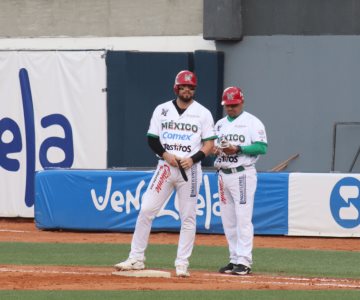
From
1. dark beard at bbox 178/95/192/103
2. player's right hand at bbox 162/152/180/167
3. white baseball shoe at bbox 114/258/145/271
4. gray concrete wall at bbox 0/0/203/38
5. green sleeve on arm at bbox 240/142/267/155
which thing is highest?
gray concrete wall at bbox 0/0/203/38

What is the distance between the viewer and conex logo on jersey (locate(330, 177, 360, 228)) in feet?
59.0

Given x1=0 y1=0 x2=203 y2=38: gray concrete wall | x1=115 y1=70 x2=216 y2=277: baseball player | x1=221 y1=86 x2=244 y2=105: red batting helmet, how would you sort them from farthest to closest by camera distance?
x1=0 y1=0 x2=203 y2=38: gray concrete wall, x1=221 y1=86 x2=244 y2=105: red batting helmet, x1=115 y1=70 x2=216 y2=277: baseball player

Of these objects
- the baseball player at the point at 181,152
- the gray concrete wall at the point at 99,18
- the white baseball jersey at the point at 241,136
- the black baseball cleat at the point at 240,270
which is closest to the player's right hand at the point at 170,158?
the baseball player at the point at 181,152

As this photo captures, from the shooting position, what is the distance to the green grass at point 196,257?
13695 millimetres

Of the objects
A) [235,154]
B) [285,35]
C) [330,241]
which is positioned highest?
[285,35]

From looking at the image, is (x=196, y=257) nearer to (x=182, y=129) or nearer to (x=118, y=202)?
(x=182, y=129)

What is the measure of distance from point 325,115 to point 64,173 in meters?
5.98

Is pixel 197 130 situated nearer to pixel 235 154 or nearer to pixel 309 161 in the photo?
pixel 235 154

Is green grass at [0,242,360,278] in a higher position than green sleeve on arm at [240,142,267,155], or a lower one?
lower

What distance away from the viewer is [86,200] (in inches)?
756

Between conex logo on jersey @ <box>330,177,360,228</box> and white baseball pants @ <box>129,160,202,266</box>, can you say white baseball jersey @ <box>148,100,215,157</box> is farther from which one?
conex logo on jersey @ <box>330,177,360,228</box>

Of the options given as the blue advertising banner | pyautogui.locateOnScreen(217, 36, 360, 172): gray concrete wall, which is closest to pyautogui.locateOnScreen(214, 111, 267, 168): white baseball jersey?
the blue advertising banner

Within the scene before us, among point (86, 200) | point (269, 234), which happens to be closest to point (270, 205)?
point (269, 234)

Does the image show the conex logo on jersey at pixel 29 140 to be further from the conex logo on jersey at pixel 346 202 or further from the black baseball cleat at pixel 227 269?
the black baseball cleat at pixel 227 269
